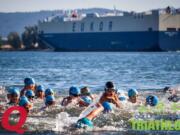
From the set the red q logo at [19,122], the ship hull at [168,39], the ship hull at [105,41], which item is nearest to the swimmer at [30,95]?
the red q logo at [19,122]

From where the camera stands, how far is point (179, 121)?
65.5 feet

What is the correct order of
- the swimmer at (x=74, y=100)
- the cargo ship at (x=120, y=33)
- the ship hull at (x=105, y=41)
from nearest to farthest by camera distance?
the swimmer at (x=74, y=100) < the cargo ship at (x=120, y=33) < the ship hull at (x=105, y=41)

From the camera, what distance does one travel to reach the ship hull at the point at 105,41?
128m

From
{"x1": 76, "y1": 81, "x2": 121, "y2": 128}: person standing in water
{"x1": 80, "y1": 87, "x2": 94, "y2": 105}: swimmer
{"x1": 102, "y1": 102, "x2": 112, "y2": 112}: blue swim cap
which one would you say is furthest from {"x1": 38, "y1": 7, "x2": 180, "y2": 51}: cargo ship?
{"x1": 102, "y1": 102, "x2": 112, "y2": 112}: blue swim cap

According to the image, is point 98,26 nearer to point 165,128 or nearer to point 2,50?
point 2,50

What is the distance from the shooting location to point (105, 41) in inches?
5246

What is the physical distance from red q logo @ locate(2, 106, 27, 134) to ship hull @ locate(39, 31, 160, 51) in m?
106

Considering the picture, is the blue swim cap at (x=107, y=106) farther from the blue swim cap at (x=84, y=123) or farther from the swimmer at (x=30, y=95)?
the swimmer at (x=30, y=95)

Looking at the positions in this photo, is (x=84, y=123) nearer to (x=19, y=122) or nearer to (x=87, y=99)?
(x=19, y=122)

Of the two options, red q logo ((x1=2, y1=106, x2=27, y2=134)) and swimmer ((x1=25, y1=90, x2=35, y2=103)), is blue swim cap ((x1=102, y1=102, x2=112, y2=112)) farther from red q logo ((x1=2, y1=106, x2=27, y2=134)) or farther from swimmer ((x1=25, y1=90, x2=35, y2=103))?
swimmer ((x1=25, y1=90, x2=35, y2=103))

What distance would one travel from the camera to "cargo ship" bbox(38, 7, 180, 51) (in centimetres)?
12788

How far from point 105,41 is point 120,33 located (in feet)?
12.3

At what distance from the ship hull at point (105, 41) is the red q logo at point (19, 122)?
106m

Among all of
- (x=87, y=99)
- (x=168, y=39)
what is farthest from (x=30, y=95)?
(x=168, y=39)
